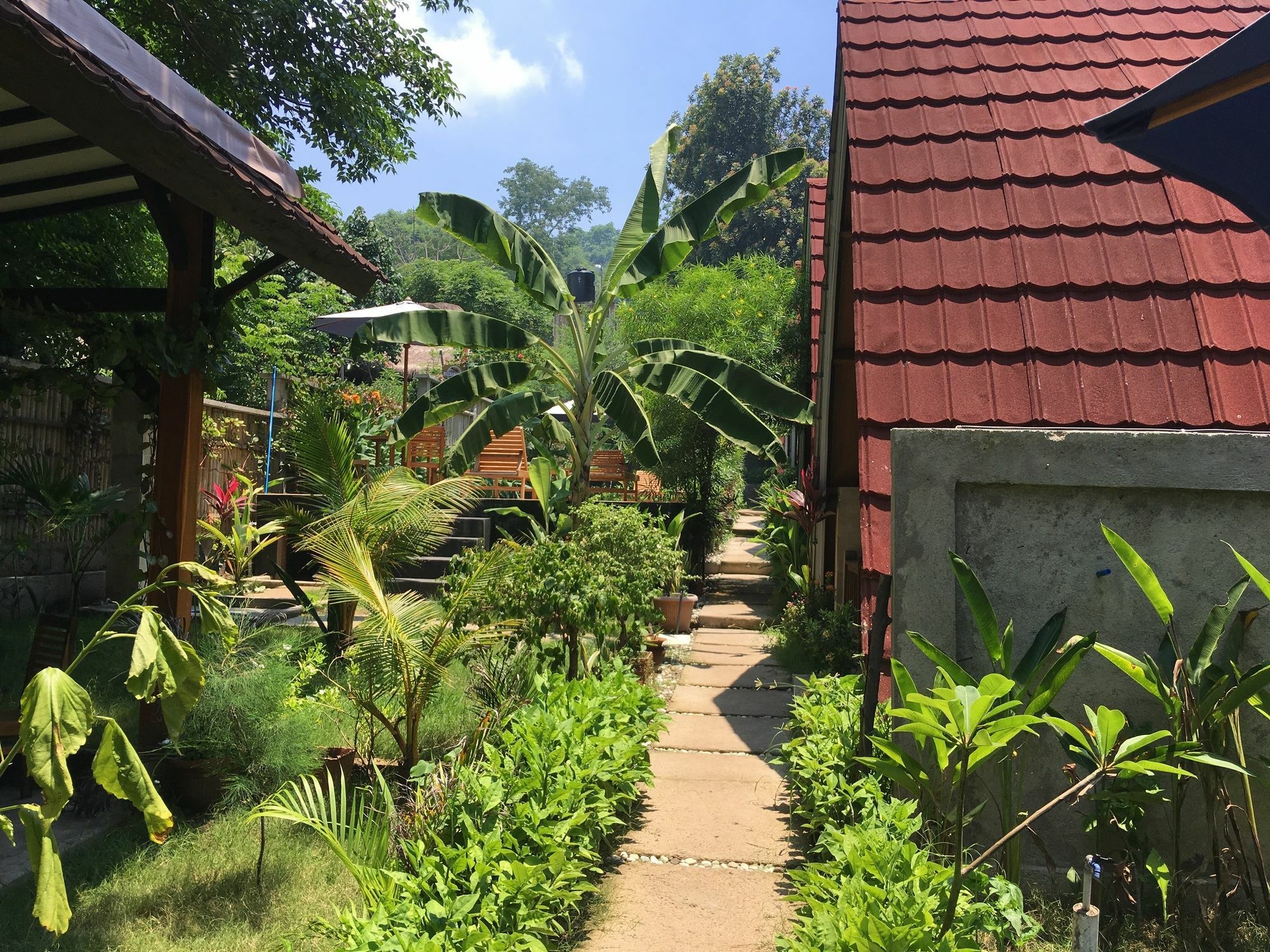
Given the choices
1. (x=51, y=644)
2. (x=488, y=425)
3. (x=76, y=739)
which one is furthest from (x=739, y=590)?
(x=76, y=739)

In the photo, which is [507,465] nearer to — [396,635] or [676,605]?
[676,605]

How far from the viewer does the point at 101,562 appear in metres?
9.79

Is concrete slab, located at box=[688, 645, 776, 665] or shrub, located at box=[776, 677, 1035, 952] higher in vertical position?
shrub, located at box=[776, 677, 1035, 952]

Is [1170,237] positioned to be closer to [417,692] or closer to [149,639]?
[417,692]

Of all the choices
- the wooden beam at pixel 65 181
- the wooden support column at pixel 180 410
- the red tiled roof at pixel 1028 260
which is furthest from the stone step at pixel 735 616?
the wooden beam at pixel 65 181

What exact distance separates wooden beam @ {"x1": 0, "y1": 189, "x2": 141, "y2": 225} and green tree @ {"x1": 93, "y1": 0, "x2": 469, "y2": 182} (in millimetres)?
5103

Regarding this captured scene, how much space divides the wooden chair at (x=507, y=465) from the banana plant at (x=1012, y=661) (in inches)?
437

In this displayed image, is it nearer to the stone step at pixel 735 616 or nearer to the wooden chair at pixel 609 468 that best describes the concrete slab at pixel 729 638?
the stone step at pixel 735 616

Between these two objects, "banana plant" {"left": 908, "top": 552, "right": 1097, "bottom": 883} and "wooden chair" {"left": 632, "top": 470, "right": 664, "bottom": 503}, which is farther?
"wooden chair" {"left": 632, "top": 470, "right": 664, "bottom": 503}

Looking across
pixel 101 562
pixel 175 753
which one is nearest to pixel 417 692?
pixel 175 753

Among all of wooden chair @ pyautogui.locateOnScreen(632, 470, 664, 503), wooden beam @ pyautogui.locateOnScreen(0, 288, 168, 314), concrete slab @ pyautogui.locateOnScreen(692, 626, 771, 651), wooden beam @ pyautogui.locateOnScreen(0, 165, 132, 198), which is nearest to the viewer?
wooden beam @ pyautogui.locateOnScreen(0, 288, 168, 314)

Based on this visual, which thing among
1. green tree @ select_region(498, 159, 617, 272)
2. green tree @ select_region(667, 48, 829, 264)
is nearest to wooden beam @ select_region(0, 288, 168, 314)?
green tree @ select_region(667, 48, 829, 264)

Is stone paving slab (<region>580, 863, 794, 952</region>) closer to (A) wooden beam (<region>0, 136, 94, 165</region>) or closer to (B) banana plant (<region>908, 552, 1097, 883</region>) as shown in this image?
(B) banana plant (<region>908, 552, 1097, 883</region>)

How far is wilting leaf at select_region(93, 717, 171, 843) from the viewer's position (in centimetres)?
257
